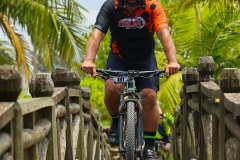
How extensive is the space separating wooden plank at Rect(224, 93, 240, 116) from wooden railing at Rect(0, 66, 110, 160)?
41.9 inches

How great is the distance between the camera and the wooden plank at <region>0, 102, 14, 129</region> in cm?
275

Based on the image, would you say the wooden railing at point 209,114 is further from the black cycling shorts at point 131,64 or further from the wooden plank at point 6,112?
the wooden plank at point 6,112

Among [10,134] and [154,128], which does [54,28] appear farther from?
[10,134]

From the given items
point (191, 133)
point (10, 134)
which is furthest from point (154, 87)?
point (10, 134)

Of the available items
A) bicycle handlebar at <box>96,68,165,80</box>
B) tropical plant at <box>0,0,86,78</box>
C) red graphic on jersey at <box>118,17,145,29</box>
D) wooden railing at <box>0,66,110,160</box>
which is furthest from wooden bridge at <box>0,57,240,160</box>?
tropical plant at <box>0,0,86,78</box>

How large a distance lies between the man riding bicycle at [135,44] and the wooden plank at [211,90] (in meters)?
0.40

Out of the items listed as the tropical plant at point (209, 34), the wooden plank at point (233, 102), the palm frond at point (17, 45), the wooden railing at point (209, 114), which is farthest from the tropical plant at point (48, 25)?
the wooden plank at point (233, 102)

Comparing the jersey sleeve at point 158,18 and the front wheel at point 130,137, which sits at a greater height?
the jersey sleeve at point 158,18

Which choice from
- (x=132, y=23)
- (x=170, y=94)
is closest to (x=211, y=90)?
(x=132, y=23)

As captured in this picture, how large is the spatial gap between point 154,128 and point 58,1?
7676 mm

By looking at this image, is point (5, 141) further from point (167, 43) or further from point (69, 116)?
point (167, 43)

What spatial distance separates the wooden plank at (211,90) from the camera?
4.39 m

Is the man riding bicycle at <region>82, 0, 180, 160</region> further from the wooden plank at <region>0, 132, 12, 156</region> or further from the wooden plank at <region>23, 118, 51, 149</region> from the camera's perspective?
the wooden plank at <region>0, 132, 12, 156</region>

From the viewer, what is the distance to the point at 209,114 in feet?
17.8
